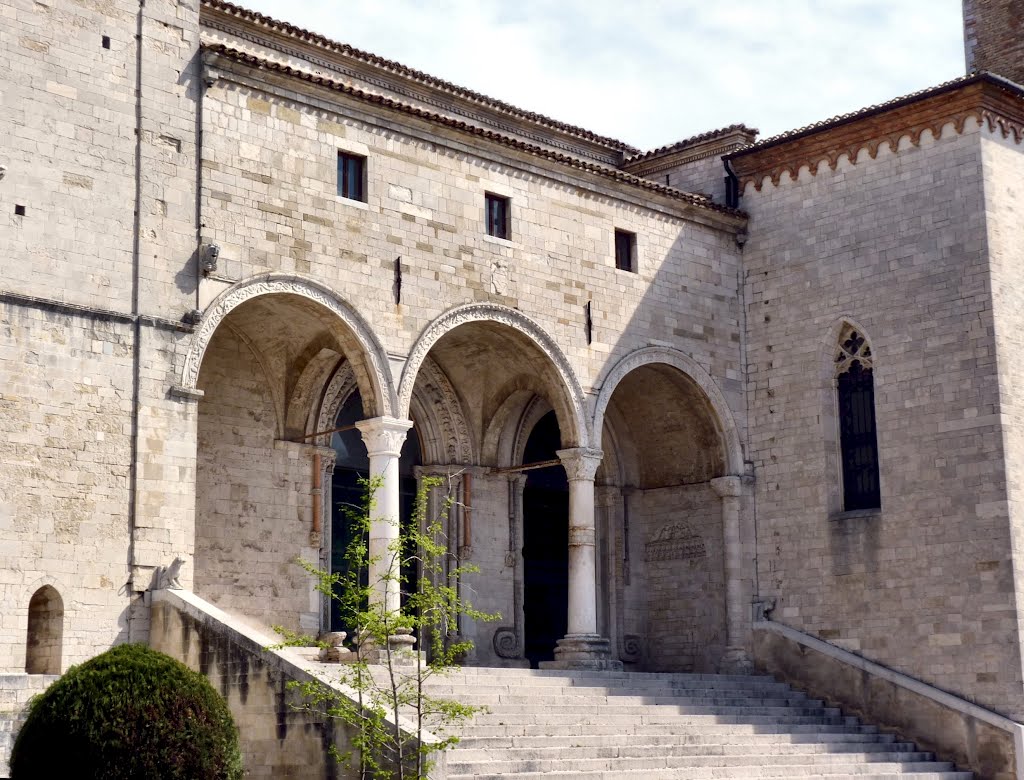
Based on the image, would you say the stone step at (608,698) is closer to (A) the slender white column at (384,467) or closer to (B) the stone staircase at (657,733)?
(B) the stone staircase at (657,733)

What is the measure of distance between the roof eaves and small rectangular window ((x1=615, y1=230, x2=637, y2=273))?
3.63m

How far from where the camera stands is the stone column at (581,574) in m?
22.6

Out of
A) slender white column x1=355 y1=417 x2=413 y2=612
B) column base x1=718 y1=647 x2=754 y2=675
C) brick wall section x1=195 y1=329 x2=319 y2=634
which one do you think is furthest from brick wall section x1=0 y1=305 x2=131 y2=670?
column base x1=718 y1=647 x2=754 y2=675

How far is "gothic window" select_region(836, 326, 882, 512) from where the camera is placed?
23922 mm

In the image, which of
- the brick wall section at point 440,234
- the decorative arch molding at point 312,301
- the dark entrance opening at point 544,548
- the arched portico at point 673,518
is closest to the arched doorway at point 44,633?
the decorative arch molding at point 312,301

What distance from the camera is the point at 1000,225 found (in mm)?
23234

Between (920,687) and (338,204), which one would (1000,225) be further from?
(338,204)

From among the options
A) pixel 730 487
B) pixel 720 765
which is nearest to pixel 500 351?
pixel 730 487

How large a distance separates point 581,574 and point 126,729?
976cm

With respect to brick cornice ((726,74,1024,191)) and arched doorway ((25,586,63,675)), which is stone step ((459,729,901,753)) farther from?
brick cornice ((726,74,1024,191))

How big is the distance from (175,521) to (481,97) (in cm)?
1087

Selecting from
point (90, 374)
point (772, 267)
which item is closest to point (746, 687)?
point (772, 267)

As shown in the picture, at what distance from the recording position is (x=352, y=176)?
2131cm

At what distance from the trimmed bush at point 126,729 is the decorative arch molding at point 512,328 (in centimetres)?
677
